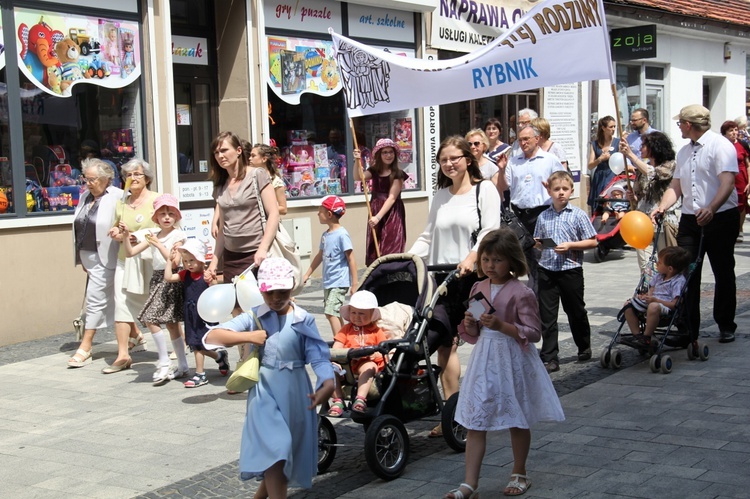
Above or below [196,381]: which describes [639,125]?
above

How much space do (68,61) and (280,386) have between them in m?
7.19

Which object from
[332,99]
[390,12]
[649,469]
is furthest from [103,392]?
[390,12]

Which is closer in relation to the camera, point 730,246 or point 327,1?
point 730,246

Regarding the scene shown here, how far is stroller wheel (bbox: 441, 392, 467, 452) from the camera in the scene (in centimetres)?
598

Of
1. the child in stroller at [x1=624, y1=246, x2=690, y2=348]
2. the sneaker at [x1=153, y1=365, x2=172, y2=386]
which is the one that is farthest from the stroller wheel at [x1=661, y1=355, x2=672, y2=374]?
the sneaker at [x1=153, y1=365, x2=172, y2=386]

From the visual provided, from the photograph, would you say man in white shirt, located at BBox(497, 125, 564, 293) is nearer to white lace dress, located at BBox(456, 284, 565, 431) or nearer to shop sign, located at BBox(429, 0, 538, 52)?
white lace dress, located at BBox(456, 284, 565, 431)

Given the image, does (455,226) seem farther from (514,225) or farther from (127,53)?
(127,53)

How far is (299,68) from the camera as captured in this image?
547 inches

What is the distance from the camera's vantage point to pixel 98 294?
30.0ft

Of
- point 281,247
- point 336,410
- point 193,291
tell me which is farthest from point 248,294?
point 281,247

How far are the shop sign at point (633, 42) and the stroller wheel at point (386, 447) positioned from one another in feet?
48.2

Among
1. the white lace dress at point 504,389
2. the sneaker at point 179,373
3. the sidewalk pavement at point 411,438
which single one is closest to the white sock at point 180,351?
the sneaker at point 179,373

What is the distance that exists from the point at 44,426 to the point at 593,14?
4970 millimetres

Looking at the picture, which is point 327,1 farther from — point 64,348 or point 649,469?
point 649,469
